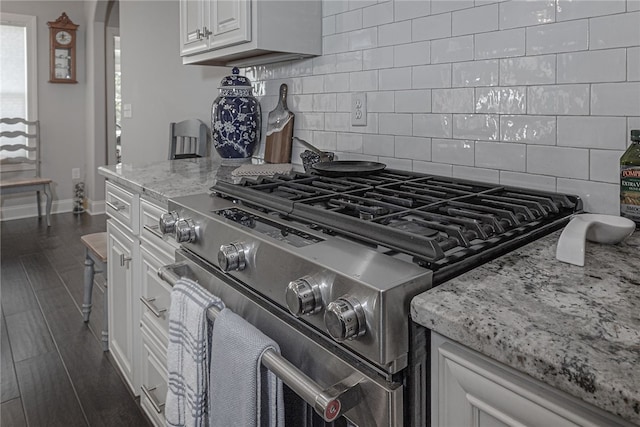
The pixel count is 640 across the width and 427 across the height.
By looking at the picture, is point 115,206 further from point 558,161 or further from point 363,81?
point 558,161

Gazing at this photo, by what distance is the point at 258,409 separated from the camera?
778 millimetres

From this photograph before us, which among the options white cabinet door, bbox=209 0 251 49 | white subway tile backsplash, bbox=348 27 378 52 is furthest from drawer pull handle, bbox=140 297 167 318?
white subway tile backsplash, bbox=348 27 378 52

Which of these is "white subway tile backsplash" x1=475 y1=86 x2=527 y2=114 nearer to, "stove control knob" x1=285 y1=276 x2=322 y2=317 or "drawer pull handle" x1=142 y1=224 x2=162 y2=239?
"stove control knob" x1=285 y1=276 x2=322 y2=317

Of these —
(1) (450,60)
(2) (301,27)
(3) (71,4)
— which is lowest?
(1) (450,60)

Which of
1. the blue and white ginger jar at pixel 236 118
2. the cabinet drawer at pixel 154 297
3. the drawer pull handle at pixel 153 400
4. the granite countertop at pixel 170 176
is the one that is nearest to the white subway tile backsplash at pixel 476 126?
the granite countertop at pixel 170 176

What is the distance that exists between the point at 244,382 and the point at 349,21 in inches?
55.6

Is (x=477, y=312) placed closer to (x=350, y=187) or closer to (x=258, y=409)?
(x=258, y=409)

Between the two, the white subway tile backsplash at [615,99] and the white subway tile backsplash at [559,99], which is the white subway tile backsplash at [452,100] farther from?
the white subway tile backsplash at [615,99]

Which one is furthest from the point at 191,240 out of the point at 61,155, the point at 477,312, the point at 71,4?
the point at 71,4

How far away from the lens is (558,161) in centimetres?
114

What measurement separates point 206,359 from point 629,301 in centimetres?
78

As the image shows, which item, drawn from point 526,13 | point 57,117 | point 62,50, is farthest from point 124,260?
point 62,50

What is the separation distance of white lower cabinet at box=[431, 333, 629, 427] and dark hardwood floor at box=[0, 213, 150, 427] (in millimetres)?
1550

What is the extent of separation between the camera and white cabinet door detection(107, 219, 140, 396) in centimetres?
178
